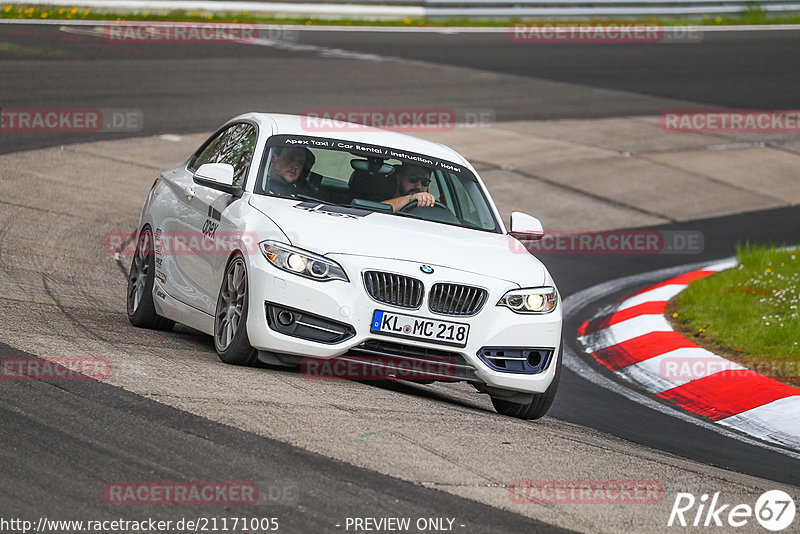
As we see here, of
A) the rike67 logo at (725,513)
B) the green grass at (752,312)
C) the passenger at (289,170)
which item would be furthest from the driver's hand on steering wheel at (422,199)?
the rike67 logo at (725,513)

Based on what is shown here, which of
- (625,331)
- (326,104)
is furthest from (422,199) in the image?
(326,104)

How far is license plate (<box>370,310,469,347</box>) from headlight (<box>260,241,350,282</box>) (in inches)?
11.9

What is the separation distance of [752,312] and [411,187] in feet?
12.5

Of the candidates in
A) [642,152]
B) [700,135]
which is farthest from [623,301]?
[700,135]

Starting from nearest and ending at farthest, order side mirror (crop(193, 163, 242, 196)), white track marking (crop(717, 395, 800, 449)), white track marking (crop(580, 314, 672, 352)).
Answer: side mirror (crop(193, 163, 242, 196)) < white track marking (crop(717, 395, 800, 449)) < white track marking (crop(580, 314, 672, 352))

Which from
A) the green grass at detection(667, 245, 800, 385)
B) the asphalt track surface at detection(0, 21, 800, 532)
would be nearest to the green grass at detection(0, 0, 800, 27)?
the asphalt track surface at detection(0, 21, 800, 532)

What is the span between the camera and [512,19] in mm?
32344

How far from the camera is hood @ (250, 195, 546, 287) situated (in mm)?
7215

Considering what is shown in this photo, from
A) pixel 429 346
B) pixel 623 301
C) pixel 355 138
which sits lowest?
pixel 623 301

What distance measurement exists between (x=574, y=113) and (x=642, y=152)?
2.82 m

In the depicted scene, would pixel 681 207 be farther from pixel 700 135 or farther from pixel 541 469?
pixel 541 469

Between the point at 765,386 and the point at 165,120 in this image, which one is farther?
the point at 165,120

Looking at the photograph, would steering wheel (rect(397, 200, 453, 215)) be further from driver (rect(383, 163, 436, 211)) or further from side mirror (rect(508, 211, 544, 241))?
side mirror (rect(508, 211, 544, 241))

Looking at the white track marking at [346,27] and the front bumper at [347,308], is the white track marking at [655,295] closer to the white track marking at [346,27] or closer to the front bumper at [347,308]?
the front bumper at [347,308]
